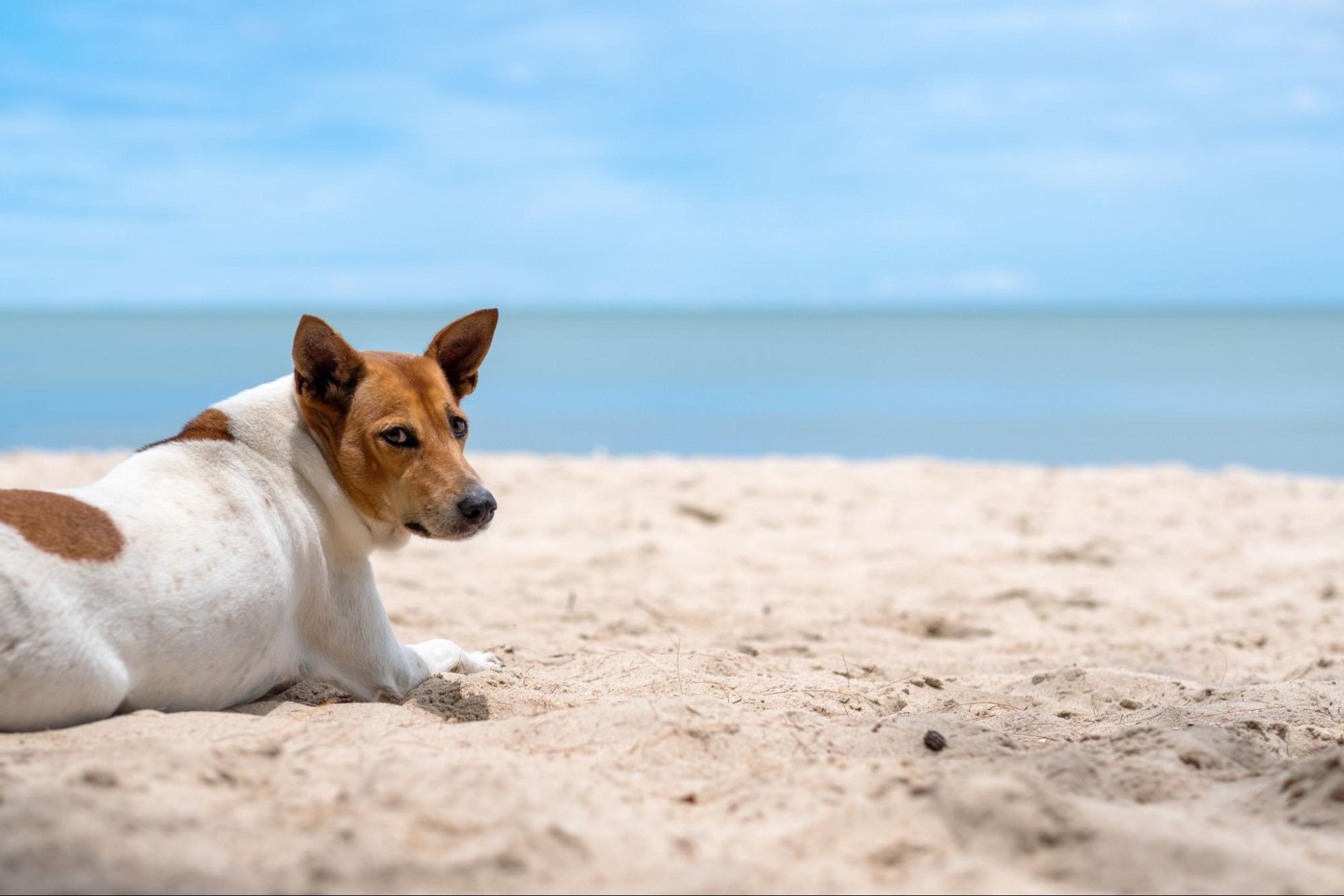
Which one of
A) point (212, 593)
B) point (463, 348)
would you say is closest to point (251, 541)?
point (212, 593)

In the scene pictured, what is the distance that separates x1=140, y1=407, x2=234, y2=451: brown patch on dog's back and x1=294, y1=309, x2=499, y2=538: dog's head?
29cm

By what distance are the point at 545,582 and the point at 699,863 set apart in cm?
563

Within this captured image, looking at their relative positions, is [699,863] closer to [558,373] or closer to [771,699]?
[771,699]

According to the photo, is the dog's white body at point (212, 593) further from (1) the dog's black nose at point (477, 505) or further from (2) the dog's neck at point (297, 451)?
(1) the dog's black nose at point (477, 505)

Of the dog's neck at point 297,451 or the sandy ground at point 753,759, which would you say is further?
the dog's neck at point 297,451

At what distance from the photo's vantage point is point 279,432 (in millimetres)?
4469

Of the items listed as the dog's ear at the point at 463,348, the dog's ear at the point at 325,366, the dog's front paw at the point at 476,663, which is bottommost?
the dog's front paw at the point at 476,663

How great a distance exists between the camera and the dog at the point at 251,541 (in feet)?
11.6

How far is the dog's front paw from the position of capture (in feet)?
16.9

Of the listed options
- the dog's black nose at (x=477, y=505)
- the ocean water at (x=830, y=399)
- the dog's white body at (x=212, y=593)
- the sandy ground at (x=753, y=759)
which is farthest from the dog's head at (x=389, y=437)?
the ocean water at (x=830, y=399)

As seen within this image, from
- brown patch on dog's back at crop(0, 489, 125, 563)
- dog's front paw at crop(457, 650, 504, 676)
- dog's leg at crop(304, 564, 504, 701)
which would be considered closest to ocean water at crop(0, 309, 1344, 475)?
dog's front paw at crop(457, 650, 504, 676)

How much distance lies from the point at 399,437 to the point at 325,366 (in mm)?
395

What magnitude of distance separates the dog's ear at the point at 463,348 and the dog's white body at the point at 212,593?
62cm

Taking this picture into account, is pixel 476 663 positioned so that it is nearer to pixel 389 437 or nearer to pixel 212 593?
pixel 389 437
